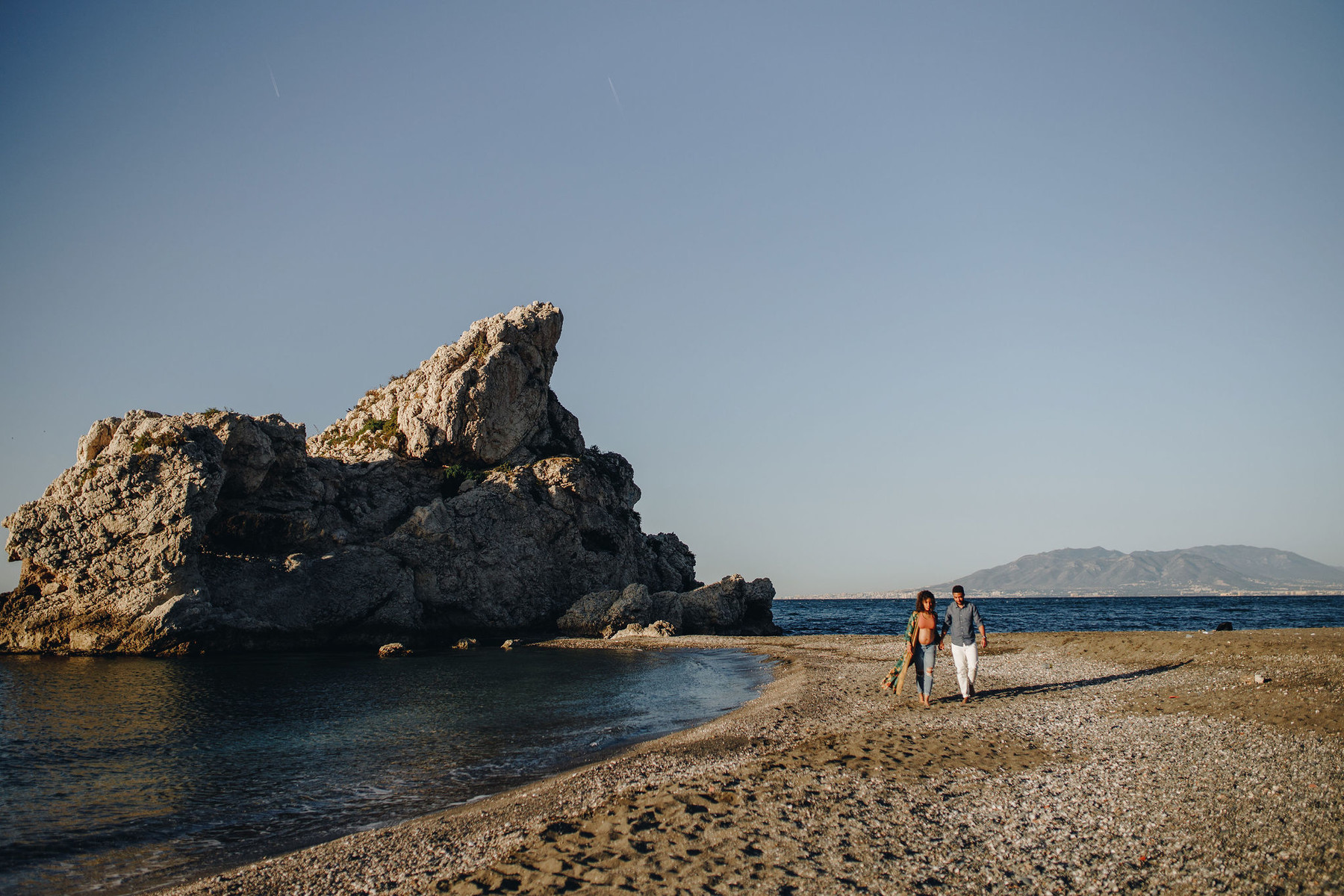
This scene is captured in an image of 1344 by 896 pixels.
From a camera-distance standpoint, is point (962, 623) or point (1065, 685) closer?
point (962, 623)

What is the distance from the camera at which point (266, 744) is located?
15.0 meters

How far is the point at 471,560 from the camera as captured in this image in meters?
44.8

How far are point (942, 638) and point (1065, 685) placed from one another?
482cm

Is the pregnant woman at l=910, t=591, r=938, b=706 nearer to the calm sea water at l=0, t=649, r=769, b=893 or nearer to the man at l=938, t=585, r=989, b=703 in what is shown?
the man at l=938, t=585, r=989, b=703

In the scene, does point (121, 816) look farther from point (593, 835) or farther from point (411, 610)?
point (411, 610)

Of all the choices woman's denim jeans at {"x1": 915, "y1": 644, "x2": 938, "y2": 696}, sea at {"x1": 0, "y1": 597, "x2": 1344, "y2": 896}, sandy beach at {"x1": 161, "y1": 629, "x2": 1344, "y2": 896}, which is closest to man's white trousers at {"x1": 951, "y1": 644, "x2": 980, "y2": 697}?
woman's denim jeans at {"x1": 915, "y1": 644, "x2": 938, "y2": 696}

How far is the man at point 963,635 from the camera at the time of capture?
14.6 meters

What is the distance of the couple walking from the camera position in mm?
14500

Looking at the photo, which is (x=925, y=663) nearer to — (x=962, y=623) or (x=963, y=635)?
(x=963, y=635)

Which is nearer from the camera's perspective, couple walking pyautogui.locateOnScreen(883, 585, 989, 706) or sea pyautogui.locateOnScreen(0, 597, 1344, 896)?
sea pyautogui.locateOnScreen(0, 597, 1344, 896)

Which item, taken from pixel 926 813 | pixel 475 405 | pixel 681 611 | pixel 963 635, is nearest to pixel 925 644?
pixel 963 635

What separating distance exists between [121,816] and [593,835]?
25.2 ft

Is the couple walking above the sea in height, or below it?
above

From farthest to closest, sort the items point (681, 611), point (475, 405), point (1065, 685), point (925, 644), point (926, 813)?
point (681, 611) < point (475, 405) < point (1065, 685) < point (925, 644) < point (926, 813)
